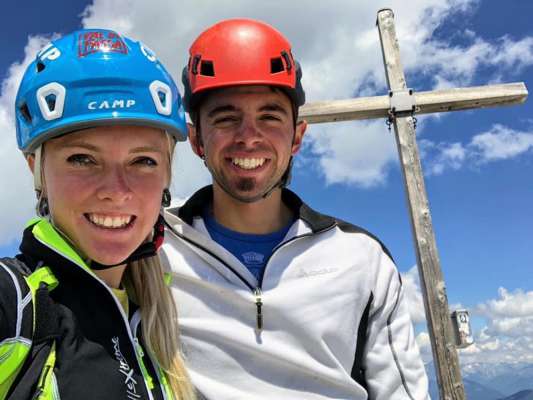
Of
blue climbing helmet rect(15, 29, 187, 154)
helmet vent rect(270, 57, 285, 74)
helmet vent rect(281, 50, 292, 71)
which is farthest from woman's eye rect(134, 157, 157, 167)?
helmet vent rect(281, 50, 292, 71)

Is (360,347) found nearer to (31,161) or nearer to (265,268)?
(265,268)

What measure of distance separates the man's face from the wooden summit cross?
9.57ft

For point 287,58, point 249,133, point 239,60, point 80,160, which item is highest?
point 287,58

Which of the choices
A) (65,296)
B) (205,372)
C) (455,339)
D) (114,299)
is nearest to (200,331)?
(205,372)

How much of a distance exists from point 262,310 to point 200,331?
361mm

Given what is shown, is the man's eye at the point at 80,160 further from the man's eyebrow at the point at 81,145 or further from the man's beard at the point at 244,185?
the man's beard at the point at 244,185

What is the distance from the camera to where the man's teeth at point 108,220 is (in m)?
2.02

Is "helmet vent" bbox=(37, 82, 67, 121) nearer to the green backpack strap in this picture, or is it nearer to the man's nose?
the green backpack strap

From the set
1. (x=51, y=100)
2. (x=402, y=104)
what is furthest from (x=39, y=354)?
(x=402, y=104)

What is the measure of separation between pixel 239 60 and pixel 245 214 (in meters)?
0.94

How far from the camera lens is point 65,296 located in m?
1.85

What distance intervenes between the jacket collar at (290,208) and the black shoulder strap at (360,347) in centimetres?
53

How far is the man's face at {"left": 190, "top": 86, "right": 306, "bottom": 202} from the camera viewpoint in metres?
3.10

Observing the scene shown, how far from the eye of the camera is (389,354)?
312cm
